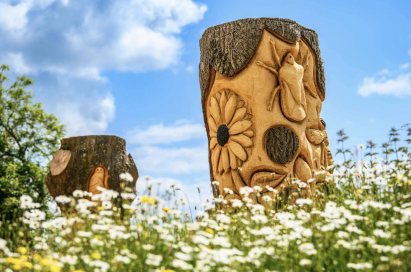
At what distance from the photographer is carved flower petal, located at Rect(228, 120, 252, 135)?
21.9ft

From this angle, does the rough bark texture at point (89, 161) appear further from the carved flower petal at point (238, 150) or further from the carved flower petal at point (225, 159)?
the carved flower petal at point (238, 150)

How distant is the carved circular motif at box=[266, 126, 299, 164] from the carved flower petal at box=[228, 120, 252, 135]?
349mm

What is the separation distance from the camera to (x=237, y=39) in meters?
6.86

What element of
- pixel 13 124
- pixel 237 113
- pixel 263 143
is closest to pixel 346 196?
pixel 263 143

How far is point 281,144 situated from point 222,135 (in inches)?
38.4

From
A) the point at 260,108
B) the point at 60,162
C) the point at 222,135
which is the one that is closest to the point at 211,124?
the point at 222,135

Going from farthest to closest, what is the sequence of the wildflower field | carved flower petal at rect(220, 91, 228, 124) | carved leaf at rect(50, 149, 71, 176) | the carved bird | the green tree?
1. the green tree
2. carved leaf at rect(50, 149, 71, 176)
3. the carved bird
4. carved flower petal at rect(220, 91, 228, 124)
5. the wildflower field

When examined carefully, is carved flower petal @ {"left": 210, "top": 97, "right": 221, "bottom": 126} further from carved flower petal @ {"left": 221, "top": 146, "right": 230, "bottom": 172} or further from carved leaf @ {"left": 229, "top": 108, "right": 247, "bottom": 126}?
carved flower petal @ {"left": 221, "top": 146, "right": 230, "bottom": 172}

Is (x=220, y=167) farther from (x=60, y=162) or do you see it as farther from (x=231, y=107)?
(x=60, y=162)

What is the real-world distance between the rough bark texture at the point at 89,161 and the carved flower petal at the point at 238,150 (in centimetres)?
266

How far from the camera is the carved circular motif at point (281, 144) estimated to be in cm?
661

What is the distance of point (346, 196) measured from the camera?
499 cm

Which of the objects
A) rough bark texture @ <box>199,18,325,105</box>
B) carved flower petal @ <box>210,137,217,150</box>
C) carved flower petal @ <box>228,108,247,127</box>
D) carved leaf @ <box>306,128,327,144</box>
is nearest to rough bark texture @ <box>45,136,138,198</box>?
carved flower petal @ <box>210,137,217,150</box>

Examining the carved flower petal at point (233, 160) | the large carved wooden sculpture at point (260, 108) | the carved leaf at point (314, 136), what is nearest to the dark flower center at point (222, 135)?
the large carved wooden sculpture at point (260, 108)
